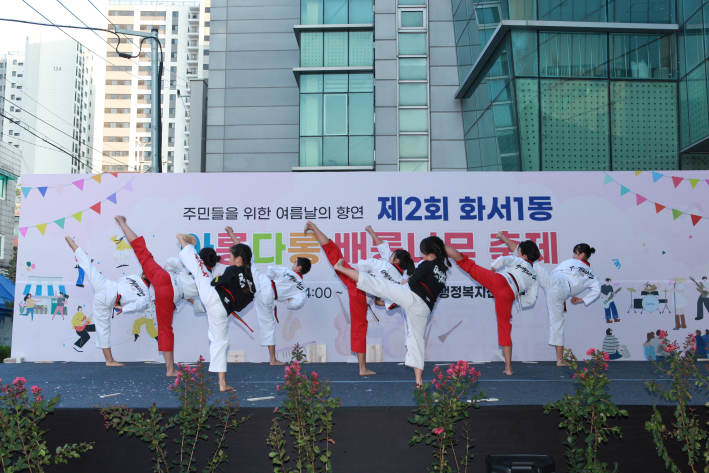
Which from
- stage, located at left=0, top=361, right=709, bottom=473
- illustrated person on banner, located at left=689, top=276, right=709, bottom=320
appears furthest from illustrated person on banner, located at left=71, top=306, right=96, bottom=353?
illustrated person on banner, located at left=689, top=276, right=709, bottom=320

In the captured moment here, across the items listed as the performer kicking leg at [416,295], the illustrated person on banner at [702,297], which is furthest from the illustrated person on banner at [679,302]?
the performer kicking leg at [416,295]

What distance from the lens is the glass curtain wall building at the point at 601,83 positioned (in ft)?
30.3

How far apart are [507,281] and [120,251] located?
4243mm

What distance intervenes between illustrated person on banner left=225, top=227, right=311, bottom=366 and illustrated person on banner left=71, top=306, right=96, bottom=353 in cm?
205

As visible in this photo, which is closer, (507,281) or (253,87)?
(507,281)

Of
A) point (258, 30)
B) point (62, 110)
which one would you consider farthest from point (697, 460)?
point (62, 110)

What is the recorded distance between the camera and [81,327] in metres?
5.87

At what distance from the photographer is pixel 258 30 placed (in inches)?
631

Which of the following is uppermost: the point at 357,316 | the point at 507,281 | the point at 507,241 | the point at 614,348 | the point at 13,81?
the point at 13,81

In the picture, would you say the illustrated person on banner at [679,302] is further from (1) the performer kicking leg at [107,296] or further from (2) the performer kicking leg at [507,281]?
(1) the performer kicking leg at [107,296]

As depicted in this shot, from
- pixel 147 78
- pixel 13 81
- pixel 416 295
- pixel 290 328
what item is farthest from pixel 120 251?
pixel 13 81

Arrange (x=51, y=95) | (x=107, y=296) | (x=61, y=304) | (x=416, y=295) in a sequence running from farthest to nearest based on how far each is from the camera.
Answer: (x=51, y=95) → (x=61, y=304) → (x=107, y=296) → (x=416, y=295)

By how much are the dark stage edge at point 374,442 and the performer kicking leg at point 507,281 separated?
1845 millimetres

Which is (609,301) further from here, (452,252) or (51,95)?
(51,95)
